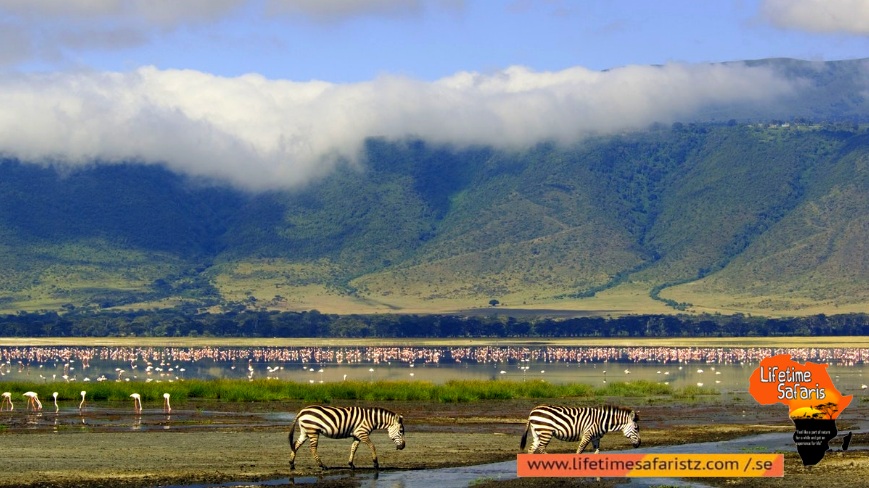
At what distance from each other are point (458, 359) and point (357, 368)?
50.5ft

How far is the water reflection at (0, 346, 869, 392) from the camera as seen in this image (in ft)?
212

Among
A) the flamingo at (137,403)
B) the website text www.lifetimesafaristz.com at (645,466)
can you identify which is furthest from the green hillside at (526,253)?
the website text www.lifetimesafaristz.com at (645,466)

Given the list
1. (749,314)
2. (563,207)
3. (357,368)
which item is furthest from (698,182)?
(357,368)

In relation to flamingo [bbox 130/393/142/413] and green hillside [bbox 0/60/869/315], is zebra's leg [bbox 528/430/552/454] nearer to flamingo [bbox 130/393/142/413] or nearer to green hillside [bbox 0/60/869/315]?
flamingo [bbox 130/393/142/413]

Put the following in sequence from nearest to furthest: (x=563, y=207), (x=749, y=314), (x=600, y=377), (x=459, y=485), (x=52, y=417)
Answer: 1. (x=459, y=485)
2. (x=52, y=417)
3. (x=600, y=377)
4. (x=749, y=314)
5. (x=563, y=207)

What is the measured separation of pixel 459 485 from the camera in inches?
941

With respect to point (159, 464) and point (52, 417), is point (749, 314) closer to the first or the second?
point (52, 417)

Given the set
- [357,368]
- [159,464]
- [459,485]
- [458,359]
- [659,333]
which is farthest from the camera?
[659,333]

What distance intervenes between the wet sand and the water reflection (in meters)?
13.6

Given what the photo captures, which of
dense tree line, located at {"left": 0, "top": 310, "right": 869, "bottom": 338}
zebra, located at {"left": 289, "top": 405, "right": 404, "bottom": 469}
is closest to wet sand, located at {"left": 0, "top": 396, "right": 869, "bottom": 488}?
zebra, located at {"left": 289, "top": 405, "right": 404, "bottom": 469}

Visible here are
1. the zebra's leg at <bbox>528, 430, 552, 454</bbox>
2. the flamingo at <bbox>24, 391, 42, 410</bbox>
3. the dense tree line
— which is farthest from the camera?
the dense tree line

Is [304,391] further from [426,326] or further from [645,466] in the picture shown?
[426,326]

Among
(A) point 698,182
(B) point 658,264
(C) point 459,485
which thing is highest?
(A) point 698,182

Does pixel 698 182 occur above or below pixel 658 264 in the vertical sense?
above
